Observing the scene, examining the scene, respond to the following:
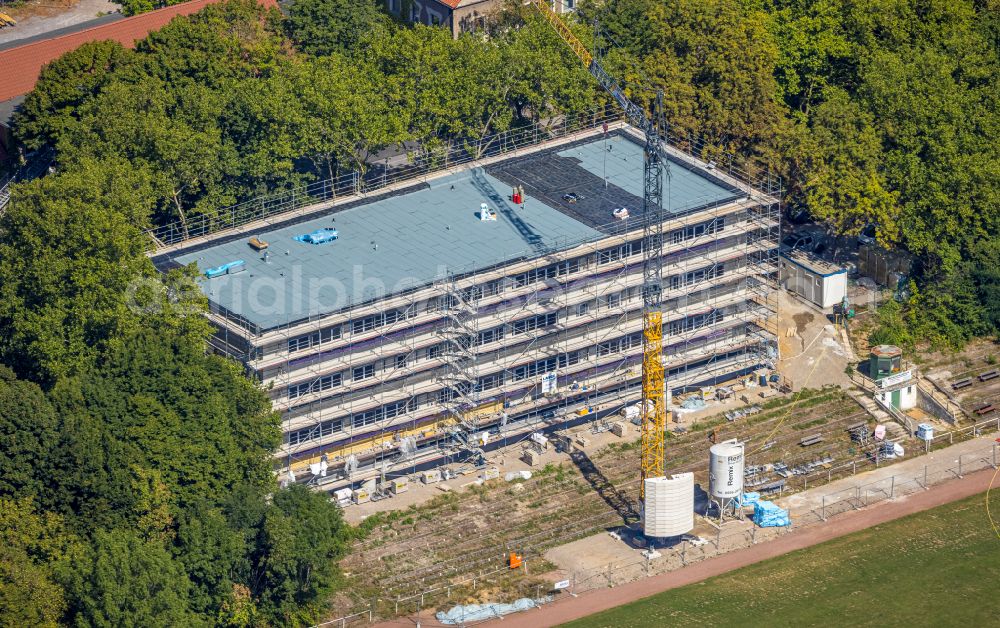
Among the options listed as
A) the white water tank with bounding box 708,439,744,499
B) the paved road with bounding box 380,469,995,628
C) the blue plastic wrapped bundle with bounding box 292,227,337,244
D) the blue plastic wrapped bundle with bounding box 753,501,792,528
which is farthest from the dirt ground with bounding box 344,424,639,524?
the blue plastic wrapped bundle with bounding box 292,227,337,244

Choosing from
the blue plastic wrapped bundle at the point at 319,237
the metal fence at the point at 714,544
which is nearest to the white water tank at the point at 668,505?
the metal fence at the point at 714,544

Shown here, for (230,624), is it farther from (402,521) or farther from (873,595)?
(873,595)

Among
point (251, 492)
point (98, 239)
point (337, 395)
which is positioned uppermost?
point (98, 239)

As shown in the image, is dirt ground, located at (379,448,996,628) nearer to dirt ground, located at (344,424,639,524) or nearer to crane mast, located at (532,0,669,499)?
crane mast, located at (532,0,669,499)

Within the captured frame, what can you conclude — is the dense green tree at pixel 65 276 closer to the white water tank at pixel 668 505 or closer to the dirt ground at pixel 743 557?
the dirt ground at pixel 743 557

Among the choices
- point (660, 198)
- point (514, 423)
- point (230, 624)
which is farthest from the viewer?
point (514, 423)

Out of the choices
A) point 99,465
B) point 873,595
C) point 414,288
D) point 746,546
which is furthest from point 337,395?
point 873,595
